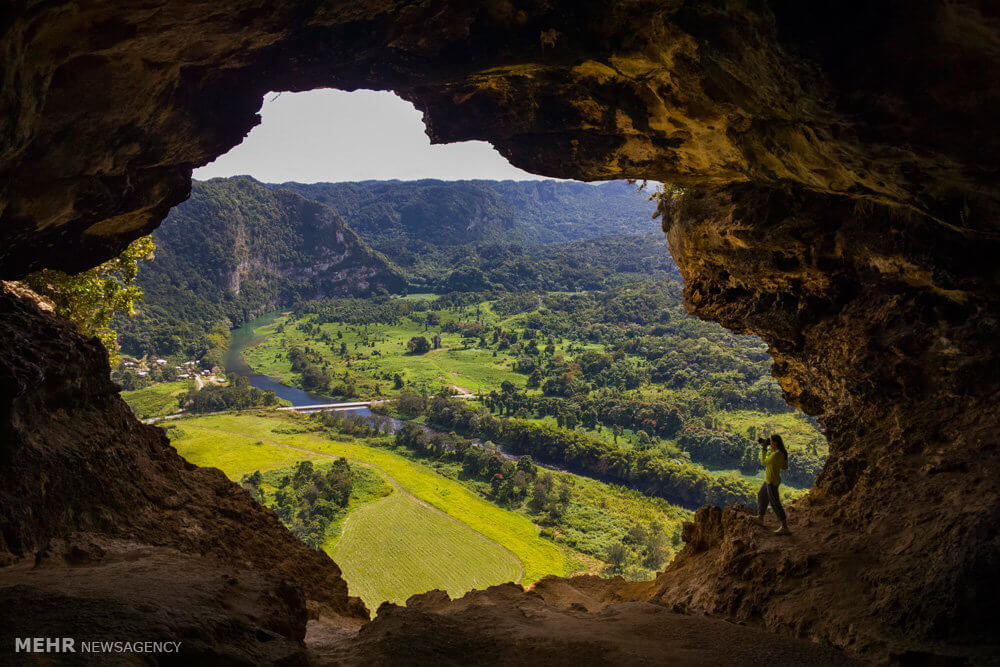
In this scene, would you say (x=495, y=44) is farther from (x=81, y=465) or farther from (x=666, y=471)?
(x=666, y=471)

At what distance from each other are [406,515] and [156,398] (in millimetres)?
63235

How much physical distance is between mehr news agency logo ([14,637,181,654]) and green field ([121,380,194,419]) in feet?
292

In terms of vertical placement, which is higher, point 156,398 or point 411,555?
point 156,398

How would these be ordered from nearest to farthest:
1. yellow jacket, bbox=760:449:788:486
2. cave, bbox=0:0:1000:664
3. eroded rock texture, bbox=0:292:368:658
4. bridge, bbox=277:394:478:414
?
eroded rock texture, bbox=0:292:368:658, cave, bbox=0:0:1000:664, yellow jacket, bbox=760:449:788:486, bridge, bbox=277:394:478:414

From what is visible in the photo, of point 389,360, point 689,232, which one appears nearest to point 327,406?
point 389,360

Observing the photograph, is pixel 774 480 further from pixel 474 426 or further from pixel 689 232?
pixel 474 426

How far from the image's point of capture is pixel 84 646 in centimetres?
470

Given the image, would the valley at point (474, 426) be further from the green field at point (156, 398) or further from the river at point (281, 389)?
the river at point (281, 389)

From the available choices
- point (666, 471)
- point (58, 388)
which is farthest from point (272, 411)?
point (58, 388)

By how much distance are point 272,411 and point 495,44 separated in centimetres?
8423

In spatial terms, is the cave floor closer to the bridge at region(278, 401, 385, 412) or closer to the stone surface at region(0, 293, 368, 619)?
the stone surface at region(0, 293, 368, 619)

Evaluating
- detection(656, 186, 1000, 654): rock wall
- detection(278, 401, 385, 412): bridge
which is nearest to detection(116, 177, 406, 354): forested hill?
detection(278, 401, 385, 412): bridge

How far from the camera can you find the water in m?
99.5

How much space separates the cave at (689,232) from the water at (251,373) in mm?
91152
